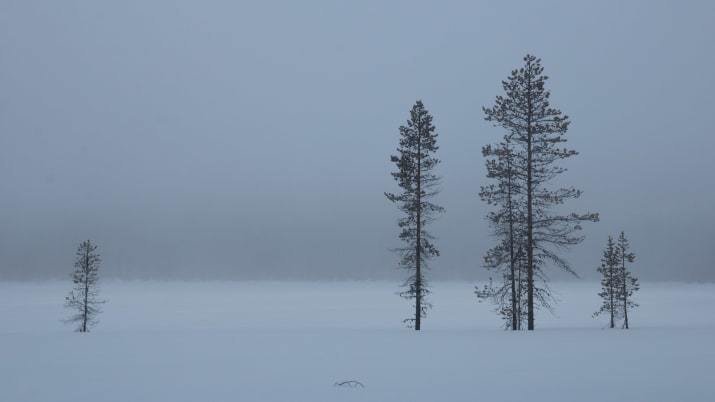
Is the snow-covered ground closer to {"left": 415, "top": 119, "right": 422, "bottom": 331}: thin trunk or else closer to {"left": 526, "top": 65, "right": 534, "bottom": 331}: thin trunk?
{"left": 526, "top": 65, "right": 534, "bottom": 331}: thin trunk

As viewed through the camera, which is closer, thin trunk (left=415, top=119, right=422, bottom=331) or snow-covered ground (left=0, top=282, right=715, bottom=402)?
snow-covered ground (left=0, top=282, right=715, bottom=402)

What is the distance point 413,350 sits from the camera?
18.5m

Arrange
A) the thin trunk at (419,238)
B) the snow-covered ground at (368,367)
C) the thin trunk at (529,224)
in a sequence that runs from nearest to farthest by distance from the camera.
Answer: the snow-covered ground at (368,367), the thin trunk at (529,224), the thin trunk at (419,238)

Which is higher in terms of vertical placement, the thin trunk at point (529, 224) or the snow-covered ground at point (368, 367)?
the thin trunk at point (529, 224)

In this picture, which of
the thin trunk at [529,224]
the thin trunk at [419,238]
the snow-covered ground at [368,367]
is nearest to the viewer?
the snow-covered ground at [368,367]

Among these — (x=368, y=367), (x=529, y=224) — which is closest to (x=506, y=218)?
(x=529, y=224)

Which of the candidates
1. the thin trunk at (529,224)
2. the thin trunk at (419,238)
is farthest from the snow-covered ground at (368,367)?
the thin trunk at (419,238)

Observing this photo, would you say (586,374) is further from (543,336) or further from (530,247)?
(530,247)

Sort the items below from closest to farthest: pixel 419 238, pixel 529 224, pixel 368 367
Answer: pixel 368 367
pixel 529 224
pixel 419 238

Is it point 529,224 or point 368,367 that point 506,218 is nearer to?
point 529,224

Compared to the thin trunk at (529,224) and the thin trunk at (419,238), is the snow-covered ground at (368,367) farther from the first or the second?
the thin trunk at (419,238)

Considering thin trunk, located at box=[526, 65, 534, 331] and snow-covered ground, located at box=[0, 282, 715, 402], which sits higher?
thin trunk, located at box=[526, 65, 534, 331]

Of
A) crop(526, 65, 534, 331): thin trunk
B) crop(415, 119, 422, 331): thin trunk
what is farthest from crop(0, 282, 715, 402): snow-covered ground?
crop(415, 119, 422, 331): thin trunk

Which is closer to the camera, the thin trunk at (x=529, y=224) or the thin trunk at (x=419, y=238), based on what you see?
the thin trunk at (x=529, y=224)
